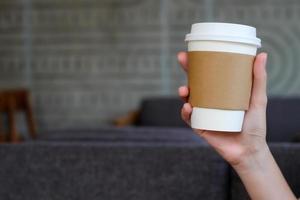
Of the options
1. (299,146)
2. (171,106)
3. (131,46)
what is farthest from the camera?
(131,46)

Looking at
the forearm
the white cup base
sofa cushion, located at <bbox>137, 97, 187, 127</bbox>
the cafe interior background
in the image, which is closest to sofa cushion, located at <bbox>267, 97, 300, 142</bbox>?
the cafe interior background

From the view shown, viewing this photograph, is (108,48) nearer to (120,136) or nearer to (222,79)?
(120,136)

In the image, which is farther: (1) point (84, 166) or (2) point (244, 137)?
(1) point (84, 166)

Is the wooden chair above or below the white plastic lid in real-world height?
below

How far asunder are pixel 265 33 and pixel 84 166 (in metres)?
2.76

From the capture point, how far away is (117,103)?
3.84 meters

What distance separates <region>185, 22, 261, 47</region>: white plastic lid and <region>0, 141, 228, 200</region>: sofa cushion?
41 cm

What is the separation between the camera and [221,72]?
75 centimetres

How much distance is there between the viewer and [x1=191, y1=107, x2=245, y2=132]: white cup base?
2.51 feet

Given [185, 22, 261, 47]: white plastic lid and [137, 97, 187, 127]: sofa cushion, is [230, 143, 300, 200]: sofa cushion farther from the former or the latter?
[137, 97, 187, 127]: sofa cushion

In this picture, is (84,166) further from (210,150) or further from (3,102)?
(3,102)

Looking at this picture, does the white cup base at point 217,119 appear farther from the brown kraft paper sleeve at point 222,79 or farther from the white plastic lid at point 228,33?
the white plastic lid at point 228,33

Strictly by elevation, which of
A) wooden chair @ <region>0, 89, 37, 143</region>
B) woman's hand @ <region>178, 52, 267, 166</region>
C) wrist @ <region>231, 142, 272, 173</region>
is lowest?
wooden chair @ <region>0, 89, 37, 143</region>

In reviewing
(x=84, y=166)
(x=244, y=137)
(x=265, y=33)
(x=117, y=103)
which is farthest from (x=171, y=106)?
(x=244, y=137)
